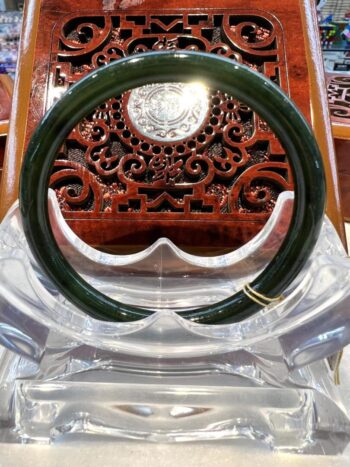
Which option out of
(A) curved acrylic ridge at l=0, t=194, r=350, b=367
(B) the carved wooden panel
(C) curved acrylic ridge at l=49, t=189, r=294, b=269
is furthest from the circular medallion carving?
(A) curved acrylic ridge at l=0, t=194, r=350, b=367

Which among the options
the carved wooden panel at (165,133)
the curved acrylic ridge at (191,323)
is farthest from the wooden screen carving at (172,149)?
the curved acrylic ridge at (191,323)

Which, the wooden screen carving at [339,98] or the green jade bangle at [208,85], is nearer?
the green jade bangle at [208,85]

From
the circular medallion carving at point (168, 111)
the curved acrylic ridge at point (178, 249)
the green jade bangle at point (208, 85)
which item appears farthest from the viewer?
the circular medallion carving at point (168, 111)

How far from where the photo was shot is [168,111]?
0.77m

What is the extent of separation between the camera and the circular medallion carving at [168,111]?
2.52 feet

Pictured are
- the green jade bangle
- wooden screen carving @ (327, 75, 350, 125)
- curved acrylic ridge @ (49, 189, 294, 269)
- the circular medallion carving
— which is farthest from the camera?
wooden screen carving @ (327, 75, 350, 125)

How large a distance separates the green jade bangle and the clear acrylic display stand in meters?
0.03

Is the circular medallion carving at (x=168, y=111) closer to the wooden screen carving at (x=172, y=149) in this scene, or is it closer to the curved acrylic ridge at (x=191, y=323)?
the wooden screen carving at (x=172, y=149)

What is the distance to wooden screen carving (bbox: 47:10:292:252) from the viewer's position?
29.0 inches

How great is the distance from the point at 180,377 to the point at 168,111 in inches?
17.3

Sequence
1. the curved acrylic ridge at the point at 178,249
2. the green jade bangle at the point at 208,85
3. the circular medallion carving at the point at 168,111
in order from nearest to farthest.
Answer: the green jade bangle at the point at 208,85 < the curved acrylic ridge at the point at 178,249 < the circular medallion carving at the point at 168,111

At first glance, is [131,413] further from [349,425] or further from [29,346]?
[349,425]

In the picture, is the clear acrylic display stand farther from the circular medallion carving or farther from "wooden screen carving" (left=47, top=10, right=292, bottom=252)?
the circular medallion carving

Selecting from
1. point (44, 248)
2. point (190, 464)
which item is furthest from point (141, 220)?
point (190, 464)
